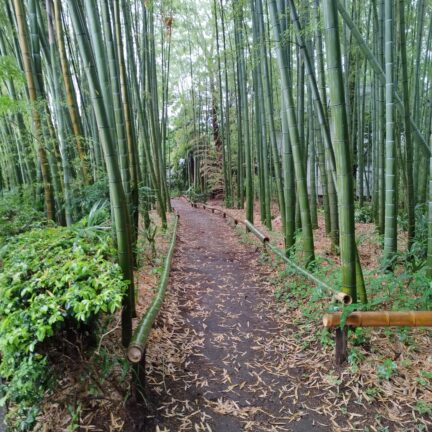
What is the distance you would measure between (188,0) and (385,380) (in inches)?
345

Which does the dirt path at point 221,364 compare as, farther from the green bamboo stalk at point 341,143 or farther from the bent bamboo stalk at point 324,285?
the green bamboo stalk at point 341,143

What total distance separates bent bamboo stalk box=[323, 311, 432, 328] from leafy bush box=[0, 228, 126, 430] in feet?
4.25

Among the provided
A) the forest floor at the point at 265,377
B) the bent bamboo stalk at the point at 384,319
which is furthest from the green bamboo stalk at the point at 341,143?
the forest floor at the point at 265,377

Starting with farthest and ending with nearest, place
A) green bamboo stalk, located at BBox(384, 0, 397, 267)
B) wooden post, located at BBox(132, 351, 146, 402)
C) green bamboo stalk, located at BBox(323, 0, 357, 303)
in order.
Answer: green bamboo stalk, located at BBox(384, 0, 397, 267), green bamboo stalk, located at BBox(323, 0, 357, 303), wooden post, located at BBox(132, 351, 146, 402)

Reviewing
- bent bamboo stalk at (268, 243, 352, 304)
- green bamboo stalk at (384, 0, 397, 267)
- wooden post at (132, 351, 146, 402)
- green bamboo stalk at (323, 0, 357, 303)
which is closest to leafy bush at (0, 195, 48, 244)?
wooden post at (132, 351, 146, 402)

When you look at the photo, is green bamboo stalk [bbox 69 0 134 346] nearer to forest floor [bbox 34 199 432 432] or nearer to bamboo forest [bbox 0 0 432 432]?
bamboo forest [bbox 0 0 432 432]

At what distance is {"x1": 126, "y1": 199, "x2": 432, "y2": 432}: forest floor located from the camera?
176 centimetres

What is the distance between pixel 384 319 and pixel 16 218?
4047 mm

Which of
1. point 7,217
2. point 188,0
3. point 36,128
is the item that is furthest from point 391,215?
point 188,0

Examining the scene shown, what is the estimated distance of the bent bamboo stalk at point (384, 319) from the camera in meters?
1.89

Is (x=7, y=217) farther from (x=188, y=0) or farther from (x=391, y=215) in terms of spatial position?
(x=188, y=0)

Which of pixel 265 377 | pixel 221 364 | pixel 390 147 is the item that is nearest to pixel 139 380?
pixel 221 364

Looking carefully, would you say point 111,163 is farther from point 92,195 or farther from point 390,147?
point 390,147

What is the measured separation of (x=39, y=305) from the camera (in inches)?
56.5
